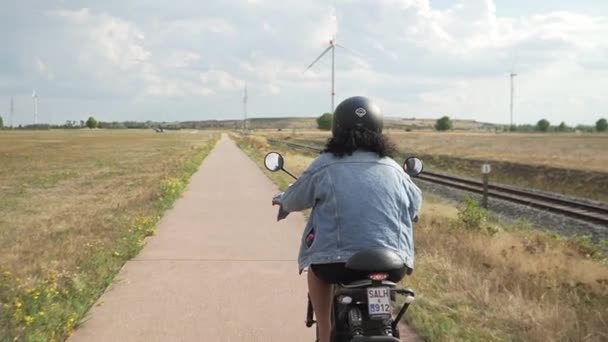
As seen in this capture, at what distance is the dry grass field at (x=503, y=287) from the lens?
5.19 meters

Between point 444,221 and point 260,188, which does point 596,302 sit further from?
point 260,188

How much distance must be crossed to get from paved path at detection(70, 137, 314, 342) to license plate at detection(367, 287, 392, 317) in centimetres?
200

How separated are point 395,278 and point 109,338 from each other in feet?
8.84

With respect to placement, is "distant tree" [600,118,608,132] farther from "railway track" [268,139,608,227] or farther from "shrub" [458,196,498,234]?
"shrub" [458,196,498,234]

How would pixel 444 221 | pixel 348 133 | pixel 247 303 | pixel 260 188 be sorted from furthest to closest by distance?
pixel 260 188
pixel 444 221
pixel 247 303
pixel 348 133

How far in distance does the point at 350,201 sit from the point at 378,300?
503 millimetres

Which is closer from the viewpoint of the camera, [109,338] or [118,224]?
[109,338]

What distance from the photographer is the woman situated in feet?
10.0

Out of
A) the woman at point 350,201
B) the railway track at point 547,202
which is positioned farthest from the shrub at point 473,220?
the woman at point 350,201

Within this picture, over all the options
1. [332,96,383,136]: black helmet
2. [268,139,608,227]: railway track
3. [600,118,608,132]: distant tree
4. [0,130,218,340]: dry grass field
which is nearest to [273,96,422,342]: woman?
[332,96,383,136]: black helmet

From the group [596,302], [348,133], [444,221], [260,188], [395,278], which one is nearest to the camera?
[395,278]

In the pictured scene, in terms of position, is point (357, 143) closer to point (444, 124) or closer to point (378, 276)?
point (378, 276)

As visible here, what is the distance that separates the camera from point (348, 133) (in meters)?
3.24

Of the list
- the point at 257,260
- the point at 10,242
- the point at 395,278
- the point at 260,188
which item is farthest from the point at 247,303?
the point at 260,188
